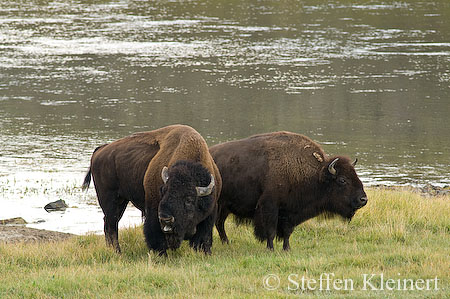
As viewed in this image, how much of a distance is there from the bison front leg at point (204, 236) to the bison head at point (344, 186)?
5.93 ft

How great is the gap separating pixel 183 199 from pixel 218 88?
78.1 feet

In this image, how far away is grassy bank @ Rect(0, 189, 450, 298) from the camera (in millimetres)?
7684

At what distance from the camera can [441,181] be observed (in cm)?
1867

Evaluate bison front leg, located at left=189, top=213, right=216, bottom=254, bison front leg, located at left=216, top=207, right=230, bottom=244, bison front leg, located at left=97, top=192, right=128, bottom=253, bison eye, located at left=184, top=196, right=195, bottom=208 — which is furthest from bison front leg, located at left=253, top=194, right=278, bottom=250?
bison front leg, located at left=97, top=192, right=128, bottom=253

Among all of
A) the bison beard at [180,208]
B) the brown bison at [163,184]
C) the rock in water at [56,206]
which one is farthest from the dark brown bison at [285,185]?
the rock in water at [56,206]

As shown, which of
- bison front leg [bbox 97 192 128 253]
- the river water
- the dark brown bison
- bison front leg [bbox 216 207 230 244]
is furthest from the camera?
the river water

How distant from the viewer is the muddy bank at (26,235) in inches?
466

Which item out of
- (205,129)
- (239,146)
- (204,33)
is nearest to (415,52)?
(204,33)

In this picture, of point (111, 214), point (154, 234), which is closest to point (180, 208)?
point (154, 234)

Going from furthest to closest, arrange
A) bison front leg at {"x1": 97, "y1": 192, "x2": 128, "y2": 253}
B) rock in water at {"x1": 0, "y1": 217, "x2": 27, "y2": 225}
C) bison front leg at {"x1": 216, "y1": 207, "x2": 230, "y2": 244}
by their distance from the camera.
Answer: rock in water at {"x1": 0, "y1": 217, "x2": 27, "y2": 225} → bison front leg at {"x1": 216, "y1": 207, "x2": 230, "y2": 244} → bison front leg at {"x1": 97, "y1": 192, "x2": 128, "y2": 253}

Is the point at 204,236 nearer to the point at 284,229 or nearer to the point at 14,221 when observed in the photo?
the point at 284,229

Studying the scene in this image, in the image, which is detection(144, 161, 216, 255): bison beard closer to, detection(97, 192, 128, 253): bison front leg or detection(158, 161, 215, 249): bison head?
detection(158, 161, 215, 249): bison head

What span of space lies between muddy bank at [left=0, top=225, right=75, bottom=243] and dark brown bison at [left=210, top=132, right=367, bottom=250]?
3.17 meters

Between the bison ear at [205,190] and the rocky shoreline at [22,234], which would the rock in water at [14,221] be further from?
the bison ear at [205,190]
